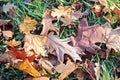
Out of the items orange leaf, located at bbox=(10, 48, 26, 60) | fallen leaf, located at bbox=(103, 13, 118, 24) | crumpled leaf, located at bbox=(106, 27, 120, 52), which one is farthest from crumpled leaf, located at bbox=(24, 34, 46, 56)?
fallen leaf, located at bbox=(103, 13, 118, 24)

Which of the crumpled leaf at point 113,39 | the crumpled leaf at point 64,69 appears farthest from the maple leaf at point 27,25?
the crumpled leaf at point 113,39

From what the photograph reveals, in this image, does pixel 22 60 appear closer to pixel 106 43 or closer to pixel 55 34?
pixel 55 34

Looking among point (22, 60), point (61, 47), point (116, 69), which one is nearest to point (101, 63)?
point (116, 69)

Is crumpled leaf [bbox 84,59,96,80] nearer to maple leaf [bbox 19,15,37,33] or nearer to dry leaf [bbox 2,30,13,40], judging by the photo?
maple leaf [bbox 19,15,37,33]

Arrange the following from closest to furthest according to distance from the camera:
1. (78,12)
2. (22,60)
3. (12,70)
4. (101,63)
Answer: (22,60) → (12,70) → (101,63) → (78,12)

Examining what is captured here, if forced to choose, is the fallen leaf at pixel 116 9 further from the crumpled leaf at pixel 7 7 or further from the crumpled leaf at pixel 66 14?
the crumpled leaf at pixel 7 7

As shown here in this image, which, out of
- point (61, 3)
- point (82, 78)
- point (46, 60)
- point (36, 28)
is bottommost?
point (82, 78)

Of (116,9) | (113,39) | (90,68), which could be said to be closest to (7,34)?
(90,68)

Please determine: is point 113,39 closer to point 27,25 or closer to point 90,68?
point 90,68
